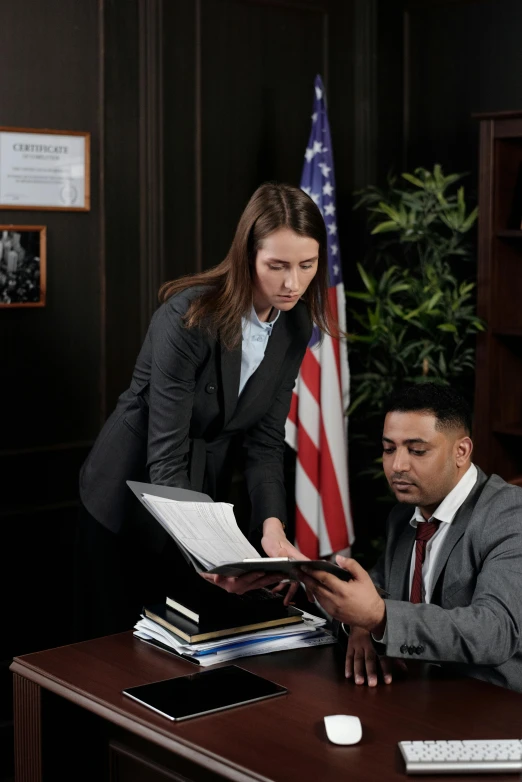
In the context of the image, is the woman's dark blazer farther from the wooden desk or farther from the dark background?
the dark background

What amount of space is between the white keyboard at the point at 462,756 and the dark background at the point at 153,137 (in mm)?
2340

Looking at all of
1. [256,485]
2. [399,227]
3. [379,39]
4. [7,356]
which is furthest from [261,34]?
[256,485]

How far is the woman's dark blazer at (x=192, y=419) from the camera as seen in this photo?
8.82ft

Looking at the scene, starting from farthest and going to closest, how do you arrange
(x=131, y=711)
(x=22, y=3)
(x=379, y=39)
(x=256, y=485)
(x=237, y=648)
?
1. (x=379, y=39)
2. (x=22, y=3)
3. (x=256, y=485)
4. (x=237, y=648)
5. (x=131, y=711)

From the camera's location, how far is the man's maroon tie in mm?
2373

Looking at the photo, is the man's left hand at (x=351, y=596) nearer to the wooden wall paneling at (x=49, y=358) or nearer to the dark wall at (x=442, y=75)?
the wooden wall paneling at (x=49, y=358)

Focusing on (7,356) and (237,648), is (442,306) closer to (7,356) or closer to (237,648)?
(7,356)

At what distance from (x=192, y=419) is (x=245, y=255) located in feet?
1.51

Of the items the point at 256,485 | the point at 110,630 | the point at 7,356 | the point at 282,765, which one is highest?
the point at 7,356

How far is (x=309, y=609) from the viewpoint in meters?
2.74

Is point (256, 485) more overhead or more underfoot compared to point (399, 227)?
more underfoot

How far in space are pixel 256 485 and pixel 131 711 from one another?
109 cm

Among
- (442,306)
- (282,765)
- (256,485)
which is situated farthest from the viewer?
(442,306)

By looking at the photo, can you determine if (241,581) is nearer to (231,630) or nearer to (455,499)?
(231,630)
